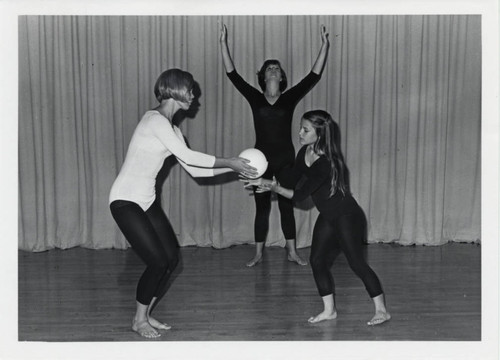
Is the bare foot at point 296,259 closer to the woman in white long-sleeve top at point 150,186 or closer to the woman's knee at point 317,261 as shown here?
the woman's knee at point 317,261

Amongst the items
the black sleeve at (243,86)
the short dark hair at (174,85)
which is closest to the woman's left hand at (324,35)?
the black sleeve at (243,86)

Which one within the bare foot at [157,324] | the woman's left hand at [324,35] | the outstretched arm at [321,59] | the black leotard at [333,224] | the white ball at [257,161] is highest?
the woman's left hand at [324,35]

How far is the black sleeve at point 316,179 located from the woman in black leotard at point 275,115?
4.67 feet

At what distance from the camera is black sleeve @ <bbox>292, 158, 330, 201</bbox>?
365cm

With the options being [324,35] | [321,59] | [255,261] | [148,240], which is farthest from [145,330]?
[324,35]

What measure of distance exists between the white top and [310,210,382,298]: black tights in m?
→ 0.80

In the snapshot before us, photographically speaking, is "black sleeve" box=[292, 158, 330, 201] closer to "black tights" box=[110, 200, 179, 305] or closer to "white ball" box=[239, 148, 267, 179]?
"white ball" box=[239, 148, 267, 179]

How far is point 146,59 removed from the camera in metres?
5.63

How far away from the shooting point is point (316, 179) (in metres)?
3.66

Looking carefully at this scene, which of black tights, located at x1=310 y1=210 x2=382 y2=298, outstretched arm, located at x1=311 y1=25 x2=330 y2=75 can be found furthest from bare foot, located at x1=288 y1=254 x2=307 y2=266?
outstretched arm, located at x1=311 y1=25 x2=330 y2=75

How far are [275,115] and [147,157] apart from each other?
1.84m

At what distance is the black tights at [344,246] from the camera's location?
3.64 metres
